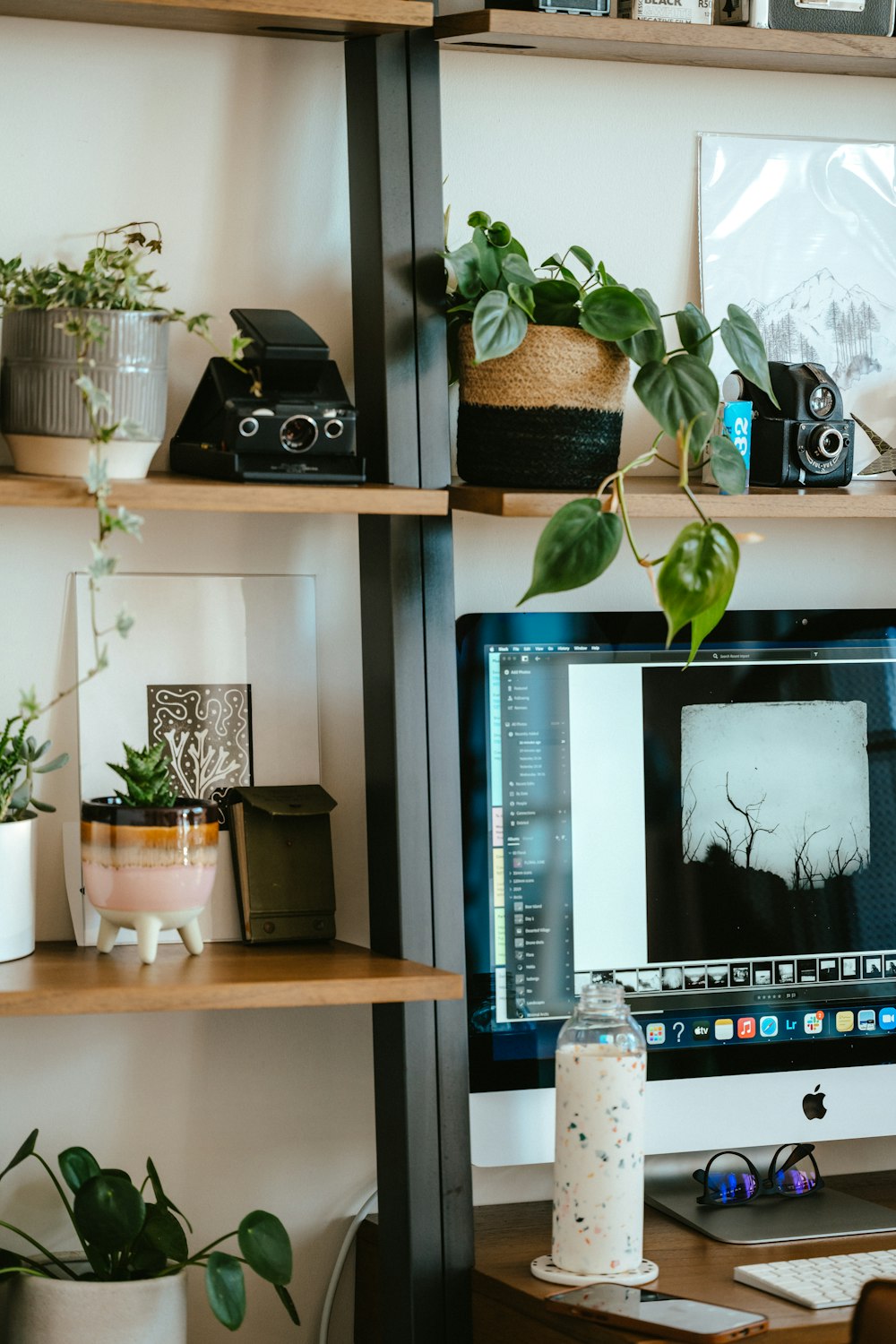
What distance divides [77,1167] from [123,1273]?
102 mm

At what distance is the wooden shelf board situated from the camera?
139 centimetres

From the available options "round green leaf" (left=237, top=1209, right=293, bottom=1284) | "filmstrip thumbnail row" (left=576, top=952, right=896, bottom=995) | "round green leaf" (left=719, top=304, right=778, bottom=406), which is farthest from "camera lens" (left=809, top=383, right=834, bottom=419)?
"round green leaf" (left=237, top=1209, right=293, bottom=1284)

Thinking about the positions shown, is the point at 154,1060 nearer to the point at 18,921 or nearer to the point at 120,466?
the point at 18,921

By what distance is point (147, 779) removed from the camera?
1406mm

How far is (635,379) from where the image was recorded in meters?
1.45

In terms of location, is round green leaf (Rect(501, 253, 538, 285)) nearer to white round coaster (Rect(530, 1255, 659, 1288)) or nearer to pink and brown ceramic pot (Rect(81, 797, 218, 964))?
pink and brown ceramic pot (Rect(81, 797, 218, 964))

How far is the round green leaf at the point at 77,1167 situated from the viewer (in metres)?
1.45

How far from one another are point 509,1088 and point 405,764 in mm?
335

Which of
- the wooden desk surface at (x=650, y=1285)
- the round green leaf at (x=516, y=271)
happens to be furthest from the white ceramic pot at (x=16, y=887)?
the round green leaf at (x=516, y=271)

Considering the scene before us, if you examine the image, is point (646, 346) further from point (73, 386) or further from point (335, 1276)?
point (335, 1276)

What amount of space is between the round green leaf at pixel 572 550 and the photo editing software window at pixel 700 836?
200 millimetres

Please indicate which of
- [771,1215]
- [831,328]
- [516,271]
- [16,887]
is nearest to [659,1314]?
[771,1215]

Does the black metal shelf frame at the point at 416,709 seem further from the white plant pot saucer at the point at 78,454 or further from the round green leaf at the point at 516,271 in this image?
the white plant pot saucer at the point at 78,454

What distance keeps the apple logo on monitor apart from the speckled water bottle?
0.90 feet
